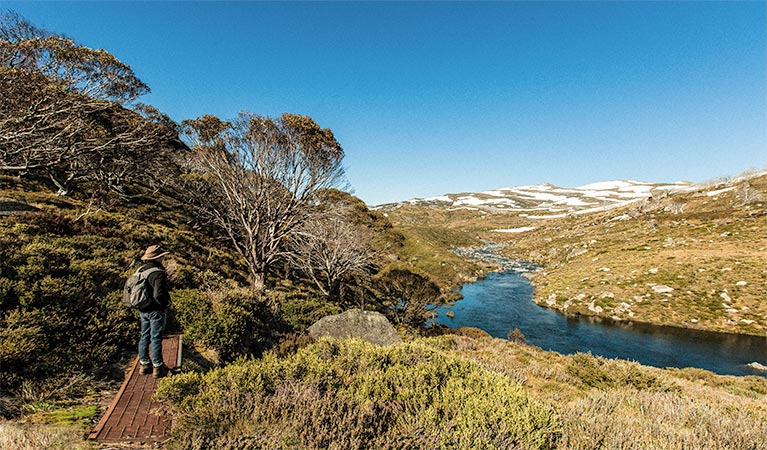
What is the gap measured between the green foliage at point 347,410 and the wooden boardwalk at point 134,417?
1.27 ft

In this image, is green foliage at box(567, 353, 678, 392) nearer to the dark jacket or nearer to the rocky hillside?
the dark jacket

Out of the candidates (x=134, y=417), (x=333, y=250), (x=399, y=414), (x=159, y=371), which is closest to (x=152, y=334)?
(x=159, y=371)

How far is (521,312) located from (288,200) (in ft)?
101

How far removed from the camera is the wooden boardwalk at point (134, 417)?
13.4 ft

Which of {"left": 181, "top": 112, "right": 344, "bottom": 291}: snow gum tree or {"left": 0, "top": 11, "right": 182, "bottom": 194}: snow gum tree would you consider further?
{"left": 181, "top": 112, "right": 344, "bottom": 291}: snow gum tree

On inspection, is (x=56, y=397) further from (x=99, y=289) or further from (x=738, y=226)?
(x=738, y=226)

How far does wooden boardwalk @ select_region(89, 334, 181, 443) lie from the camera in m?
4.09

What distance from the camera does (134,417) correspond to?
4.54 meters

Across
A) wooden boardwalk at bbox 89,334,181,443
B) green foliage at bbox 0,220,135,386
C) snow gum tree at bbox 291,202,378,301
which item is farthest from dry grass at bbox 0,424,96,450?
snow gum tree at bbox 291,202,378,301

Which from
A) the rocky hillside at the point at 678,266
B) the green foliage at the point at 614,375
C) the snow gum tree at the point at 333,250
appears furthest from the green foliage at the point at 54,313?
the rocky hillside at the point at 678,266

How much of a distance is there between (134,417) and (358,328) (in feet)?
25.9

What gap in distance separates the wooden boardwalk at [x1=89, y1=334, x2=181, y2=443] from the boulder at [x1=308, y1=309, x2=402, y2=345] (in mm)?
6260

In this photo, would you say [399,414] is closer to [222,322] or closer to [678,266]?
[222,322]

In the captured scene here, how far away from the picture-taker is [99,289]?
8008mm
